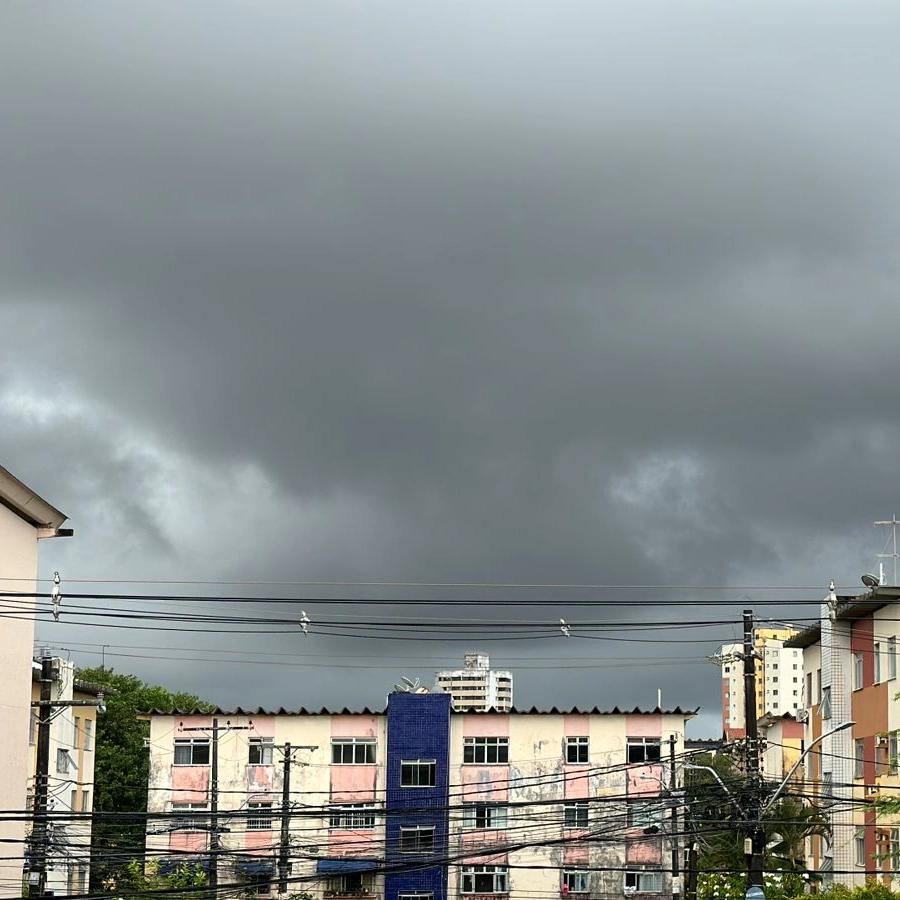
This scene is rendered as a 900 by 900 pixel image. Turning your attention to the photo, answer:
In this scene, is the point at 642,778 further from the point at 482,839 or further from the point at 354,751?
the point at 354,751

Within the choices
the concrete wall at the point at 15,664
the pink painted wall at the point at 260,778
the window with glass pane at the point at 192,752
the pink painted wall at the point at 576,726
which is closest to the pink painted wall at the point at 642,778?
the pink painted wall at the point at 576,726

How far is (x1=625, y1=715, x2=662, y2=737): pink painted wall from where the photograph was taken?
89000mm

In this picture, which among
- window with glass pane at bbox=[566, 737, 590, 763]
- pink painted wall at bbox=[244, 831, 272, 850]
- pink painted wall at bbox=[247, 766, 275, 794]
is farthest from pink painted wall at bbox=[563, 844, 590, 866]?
pink painted wall at bbox=[247, 766, 275, 794]

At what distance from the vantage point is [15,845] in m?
42.5

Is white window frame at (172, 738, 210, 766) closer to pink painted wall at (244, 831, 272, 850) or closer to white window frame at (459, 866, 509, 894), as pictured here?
pink painted wall at (244, 831, 272, 850)

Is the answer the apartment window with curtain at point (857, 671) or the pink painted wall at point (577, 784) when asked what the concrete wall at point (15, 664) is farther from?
the pink painted wall at point (577, 784)

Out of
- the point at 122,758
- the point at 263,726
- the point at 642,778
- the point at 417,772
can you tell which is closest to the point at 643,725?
the point at 642,778

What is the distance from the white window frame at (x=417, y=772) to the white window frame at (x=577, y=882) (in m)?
8.46

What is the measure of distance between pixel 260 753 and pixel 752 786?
163 ft

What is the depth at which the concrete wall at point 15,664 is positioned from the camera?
129 ft

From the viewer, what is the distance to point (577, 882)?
85.6 metres

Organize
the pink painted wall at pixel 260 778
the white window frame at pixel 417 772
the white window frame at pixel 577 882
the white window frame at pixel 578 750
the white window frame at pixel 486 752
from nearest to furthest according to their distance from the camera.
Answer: the white window frame at pixel 577 882 < the white window frame at pixel 417 772 < the white window frame at pixel 578 750 < the white window frame at pixel 486 752 < the pink painted wall at pixel 260 778

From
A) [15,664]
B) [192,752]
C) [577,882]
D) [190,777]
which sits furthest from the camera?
[192,752]

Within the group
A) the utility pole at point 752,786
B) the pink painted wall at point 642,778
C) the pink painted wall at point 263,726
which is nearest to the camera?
the utility pole at point 752,786
